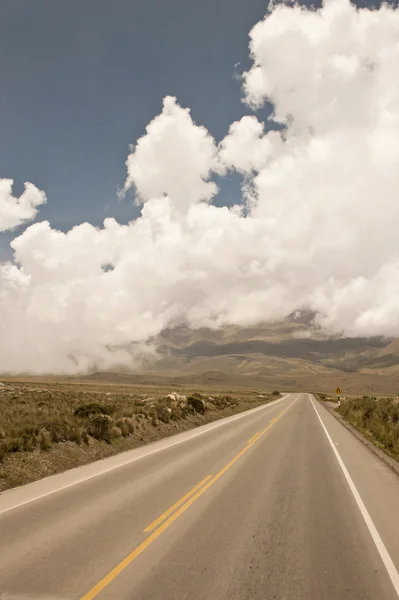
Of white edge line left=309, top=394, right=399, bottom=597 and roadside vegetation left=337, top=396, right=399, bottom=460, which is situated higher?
white edge line left=309, top=394, right=399, bottom=597

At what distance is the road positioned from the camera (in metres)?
5.50

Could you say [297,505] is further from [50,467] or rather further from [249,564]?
[50,467]

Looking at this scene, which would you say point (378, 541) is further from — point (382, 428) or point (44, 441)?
point (382, 428)

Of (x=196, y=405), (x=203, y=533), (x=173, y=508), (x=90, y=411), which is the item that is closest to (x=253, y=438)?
(x=90, y=411)

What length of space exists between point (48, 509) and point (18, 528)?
4.08 ft

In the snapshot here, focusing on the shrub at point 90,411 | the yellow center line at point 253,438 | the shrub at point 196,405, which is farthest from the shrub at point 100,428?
the shrub at point 196,405

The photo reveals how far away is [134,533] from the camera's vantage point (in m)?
7.36

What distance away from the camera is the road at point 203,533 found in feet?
18.1

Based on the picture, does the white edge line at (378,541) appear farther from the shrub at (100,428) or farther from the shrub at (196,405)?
the shrub at (196,405)

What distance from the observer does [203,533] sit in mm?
7387

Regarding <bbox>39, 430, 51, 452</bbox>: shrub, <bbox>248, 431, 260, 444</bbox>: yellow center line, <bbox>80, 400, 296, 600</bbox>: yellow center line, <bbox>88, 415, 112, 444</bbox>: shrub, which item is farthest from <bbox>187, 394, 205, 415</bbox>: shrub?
<bbox>80, 400, 296, 600</bbox>: yellow center line

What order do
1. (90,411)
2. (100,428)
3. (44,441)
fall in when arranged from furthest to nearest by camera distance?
1. (90,411)
2. (100,428)
3. (44,441)

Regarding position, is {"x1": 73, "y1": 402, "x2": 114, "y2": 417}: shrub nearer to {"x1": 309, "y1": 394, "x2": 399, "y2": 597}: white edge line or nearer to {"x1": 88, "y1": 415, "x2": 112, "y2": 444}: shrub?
{"x1": 88, "y1": 415, "x2": 112, "y2": 444}: shrub

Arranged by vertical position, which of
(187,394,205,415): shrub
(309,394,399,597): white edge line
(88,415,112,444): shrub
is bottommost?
(187,394,205,415): shrub
